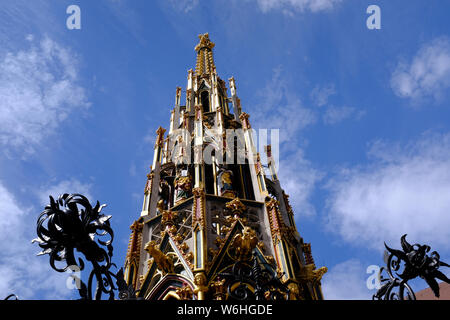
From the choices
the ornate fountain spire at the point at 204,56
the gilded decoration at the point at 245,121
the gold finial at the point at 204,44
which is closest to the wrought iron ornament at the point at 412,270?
the gilded decoration at the point at 245,121

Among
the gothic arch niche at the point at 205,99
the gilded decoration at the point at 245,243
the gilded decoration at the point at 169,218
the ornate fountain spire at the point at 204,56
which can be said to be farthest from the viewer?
the ornate fountain spire at the point at 204,56

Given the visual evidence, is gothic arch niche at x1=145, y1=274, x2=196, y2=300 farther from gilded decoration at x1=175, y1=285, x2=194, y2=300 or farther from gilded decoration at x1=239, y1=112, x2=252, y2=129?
gilded decoration at x1=239, y1=112, x2=252, y2=129

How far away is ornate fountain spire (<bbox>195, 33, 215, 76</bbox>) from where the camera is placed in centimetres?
3238

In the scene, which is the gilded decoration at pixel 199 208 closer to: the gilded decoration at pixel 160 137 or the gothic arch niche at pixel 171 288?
the gothic arch niche at pixel 171 288

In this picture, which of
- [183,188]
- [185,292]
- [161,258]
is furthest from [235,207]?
[185,292]

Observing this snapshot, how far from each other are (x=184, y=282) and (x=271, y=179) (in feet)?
29.5

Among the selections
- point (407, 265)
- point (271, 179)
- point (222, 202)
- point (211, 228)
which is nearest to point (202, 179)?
point (222, 202)

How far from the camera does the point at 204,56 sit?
34.7 m

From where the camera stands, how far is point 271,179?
2094cm

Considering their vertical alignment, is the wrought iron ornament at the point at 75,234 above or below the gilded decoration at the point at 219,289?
below

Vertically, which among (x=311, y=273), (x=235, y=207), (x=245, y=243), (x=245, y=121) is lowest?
(x=311, y=273)

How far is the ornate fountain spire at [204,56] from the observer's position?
3238cm

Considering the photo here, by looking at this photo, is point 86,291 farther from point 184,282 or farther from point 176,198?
point 176,198

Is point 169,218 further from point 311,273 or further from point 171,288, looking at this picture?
point 311,273
